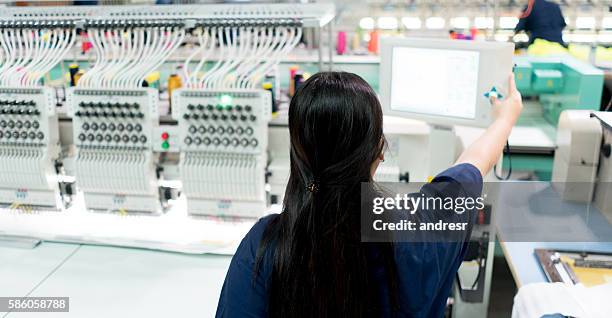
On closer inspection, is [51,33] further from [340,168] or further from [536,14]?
[536,14]

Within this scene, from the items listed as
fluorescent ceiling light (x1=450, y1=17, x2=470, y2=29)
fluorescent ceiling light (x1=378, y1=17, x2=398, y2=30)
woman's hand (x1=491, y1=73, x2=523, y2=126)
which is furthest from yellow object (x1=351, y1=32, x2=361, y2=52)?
woman's hand (x1=491, y1=73, x2=523, y2=126)

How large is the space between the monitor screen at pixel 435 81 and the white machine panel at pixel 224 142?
1.64 ft

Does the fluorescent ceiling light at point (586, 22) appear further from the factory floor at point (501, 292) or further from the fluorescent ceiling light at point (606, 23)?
the factory floor at point (501, 292)

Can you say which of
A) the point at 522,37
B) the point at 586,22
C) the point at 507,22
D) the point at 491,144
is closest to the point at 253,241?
the point at 491,144

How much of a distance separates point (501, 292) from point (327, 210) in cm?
210

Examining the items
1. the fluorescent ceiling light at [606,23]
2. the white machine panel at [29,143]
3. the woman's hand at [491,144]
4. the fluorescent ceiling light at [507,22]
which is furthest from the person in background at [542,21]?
the white machine panel at [29,143]

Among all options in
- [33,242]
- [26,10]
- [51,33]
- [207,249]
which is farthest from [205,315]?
[26,10]

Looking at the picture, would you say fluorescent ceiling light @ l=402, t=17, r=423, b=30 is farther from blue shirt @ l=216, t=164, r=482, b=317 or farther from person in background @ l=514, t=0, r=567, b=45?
blue shirt @ l=216, t=164, r=482, b=317

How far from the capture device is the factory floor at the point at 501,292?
2.58 meters

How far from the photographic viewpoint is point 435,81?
1983 mm

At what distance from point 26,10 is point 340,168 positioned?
78.6 inches

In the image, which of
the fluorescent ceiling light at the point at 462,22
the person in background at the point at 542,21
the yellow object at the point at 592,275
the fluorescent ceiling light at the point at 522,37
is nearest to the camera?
the yellow object at the point at 592,275

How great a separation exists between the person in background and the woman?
4.47m

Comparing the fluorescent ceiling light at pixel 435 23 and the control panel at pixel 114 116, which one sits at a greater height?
the fluorescent ceiling light at pixel 435 23
